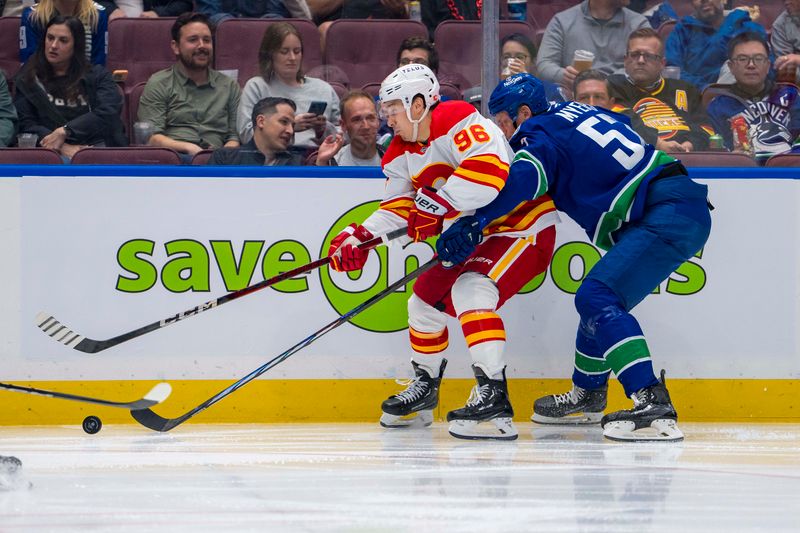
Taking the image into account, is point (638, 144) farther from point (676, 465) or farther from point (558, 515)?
point (558, 515)

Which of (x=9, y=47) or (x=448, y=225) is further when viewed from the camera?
(x=9, y=47)

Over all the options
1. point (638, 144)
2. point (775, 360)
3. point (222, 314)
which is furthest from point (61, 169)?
point (775, 360)

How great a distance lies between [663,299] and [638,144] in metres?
0.72

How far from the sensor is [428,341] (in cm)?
392

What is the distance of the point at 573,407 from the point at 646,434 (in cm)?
39

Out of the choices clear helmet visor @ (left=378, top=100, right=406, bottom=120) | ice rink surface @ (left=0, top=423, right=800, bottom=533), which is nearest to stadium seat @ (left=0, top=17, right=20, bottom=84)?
ice rink surface @ (left=0, top=423, right=800, bottom=533)

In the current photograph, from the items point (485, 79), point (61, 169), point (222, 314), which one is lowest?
point (222, 314)

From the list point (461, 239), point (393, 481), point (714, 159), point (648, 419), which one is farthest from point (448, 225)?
point (393, 481)

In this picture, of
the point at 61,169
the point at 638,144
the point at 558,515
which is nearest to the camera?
the point at 558,515

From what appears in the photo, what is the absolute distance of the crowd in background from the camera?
421 centimetres

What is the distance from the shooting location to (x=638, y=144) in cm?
371

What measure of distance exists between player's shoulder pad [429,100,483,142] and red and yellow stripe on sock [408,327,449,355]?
0.66 metres

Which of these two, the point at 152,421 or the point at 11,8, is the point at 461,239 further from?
the point at 11,8

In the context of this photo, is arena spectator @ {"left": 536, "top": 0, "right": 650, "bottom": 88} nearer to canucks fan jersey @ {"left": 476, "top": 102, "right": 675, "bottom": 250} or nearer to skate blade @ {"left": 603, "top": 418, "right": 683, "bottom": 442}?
canucks fan jersey @ {"left": 476, "top": 102, "right": 675, "bottom": 250}
